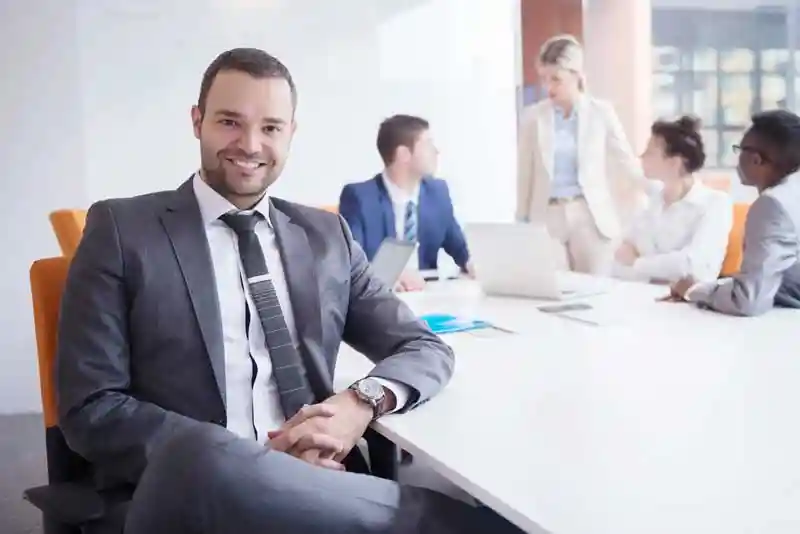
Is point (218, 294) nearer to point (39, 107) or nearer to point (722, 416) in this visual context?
point (722, 416)

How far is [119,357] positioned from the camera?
1407 millimetres

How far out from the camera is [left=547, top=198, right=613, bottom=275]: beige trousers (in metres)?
4.05

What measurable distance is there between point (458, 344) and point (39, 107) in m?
3.19

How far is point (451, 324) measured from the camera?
83.0 inches

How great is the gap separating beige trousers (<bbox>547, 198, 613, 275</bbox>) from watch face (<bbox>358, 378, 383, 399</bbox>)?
108 inches

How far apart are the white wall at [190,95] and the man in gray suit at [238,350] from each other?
275 centimetres

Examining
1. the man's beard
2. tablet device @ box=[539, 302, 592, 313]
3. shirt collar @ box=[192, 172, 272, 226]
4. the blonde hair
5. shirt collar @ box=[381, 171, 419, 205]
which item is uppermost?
the blonde hair

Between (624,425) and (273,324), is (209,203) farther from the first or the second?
(624,425)

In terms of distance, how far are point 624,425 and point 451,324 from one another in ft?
2.99

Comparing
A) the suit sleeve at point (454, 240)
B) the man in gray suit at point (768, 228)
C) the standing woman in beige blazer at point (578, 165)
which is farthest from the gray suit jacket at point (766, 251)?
the standing woman in beige blazer at point (578, 165)

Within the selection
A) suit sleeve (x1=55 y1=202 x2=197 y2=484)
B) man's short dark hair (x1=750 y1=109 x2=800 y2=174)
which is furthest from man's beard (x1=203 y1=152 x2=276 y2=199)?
man's short dark hair (x1=750 y1=109 x2=800 y2=174)

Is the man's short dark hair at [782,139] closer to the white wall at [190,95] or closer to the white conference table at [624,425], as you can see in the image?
the white conference table at [624,425]

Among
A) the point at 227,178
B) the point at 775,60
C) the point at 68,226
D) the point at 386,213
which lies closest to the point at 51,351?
the point at 227,178

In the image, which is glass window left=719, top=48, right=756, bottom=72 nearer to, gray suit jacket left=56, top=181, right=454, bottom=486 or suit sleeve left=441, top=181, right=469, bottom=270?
suit sleeve left=441, top=181, right=469, bottom=270
